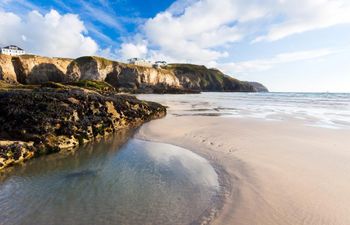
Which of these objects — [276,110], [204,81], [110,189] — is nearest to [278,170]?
[110,189]

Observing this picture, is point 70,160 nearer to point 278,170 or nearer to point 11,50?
point 278,170

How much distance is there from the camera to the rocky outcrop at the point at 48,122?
9512 mm

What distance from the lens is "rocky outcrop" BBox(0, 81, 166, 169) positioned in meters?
9.51

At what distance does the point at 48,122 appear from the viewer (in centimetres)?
1091

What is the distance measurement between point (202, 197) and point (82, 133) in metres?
7.90

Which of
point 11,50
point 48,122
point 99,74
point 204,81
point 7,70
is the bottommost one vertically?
point 48,122

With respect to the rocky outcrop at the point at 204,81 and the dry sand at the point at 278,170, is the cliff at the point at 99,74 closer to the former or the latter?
the rocky outcrop at the point at 204,81

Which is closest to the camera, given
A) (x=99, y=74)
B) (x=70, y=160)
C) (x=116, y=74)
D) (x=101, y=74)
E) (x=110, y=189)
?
(x=110, y=189)

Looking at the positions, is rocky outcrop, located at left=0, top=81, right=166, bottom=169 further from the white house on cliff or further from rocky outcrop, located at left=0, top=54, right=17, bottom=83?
the white house on cliff

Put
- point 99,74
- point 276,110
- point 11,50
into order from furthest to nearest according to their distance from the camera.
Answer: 1. point 11,50
2. point 99,74
3. point 276,110

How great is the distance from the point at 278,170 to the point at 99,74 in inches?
3366

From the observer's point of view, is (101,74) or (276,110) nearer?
(276,110)

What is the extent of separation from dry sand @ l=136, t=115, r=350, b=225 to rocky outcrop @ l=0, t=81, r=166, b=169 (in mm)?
2617

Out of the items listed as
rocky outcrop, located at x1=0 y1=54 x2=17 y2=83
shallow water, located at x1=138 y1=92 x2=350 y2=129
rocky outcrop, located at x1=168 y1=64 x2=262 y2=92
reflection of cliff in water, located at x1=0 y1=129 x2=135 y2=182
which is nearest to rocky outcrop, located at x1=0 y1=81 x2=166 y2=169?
reflection of cliff in water, located at x1=0 y1=129 x2=135 y2=182
